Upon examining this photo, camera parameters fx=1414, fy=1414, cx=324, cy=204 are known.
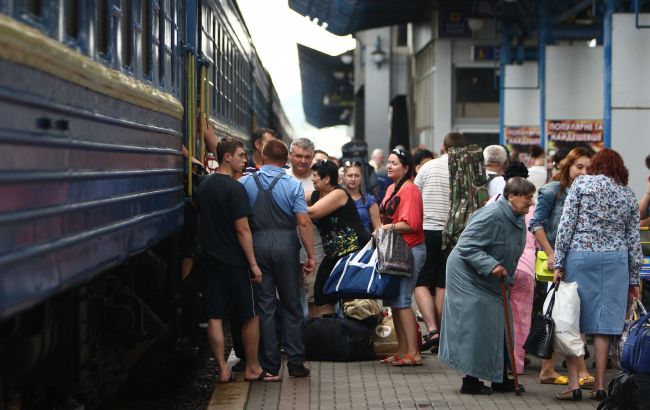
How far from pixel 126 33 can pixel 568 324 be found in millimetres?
3437

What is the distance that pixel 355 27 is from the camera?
36.7 meters

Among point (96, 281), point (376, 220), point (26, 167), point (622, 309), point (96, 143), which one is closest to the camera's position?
point (26, 167)

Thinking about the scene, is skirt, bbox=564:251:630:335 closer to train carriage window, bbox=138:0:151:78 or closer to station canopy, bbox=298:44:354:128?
train carriage window, bbox=138:0:151:78

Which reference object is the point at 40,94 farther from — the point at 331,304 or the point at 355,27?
the point at 355,27

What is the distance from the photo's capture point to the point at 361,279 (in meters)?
10.5

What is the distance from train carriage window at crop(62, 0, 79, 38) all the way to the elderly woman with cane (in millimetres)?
3861

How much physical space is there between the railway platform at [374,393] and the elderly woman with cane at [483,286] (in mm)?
235

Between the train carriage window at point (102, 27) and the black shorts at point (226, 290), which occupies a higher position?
the train carriage window at point (102, 27)

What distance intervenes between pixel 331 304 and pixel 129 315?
3.33 meters

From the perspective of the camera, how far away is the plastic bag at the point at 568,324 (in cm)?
891

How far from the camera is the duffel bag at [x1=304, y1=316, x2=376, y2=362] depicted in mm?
10867

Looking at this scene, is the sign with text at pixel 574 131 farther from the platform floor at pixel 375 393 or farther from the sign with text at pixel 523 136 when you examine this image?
the platform floor at pixel 375 393

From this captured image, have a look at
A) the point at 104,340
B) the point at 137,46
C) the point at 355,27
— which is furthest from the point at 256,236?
the point at 355,27

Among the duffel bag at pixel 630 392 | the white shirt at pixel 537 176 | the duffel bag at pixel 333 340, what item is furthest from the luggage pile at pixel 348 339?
the duffel bag at pixel 630 392
